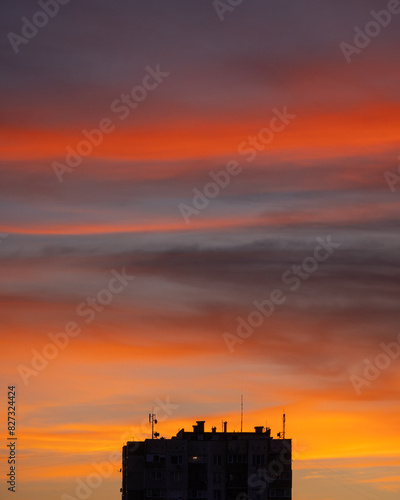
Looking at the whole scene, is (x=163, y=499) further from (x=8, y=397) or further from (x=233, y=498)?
(x=8, y=397)

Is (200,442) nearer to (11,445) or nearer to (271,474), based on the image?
(271,474)

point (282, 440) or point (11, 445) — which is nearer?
point (11, 445)

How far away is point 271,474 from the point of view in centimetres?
19512

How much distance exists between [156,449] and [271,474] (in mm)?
14606

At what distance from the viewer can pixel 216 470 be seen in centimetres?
19600

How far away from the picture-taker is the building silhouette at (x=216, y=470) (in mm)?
194000

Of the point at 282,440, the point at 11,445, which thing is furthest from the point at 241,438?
the point at 11,445

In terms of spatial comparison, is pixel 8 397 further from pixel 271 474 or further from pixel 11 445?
pixel 271 474

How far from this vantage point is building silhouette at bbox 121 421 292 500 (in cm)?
19400

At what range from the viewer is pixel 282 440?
19875 cm

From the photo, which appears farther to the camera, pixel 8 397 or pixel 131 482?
pixel 131 482

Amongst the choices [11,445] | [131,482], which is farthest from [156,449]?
[11,445]

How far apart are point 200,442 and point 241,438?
497 cm

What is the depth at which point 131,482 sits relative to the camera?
19988 cm
